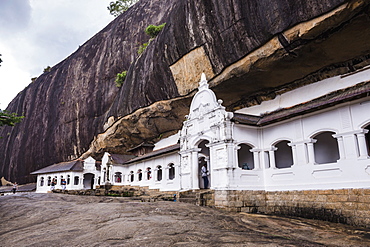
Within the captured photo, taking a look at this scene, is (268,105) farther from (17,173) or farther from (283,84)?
(17,173)

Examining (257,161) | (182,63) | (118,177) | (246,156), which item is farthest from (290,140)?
(118,177)

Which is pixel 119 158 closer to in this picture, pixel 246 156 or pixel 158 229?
pixel 246 156

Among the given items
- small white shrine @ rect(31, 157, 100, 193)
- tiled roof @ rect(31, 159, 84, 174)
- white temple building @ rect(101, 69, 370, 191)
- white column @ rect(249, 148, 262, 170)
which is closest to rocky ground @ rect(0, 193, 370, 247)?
white temple building @ rect(101, 69, 370, 191)

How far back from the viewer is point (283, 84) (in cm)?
1681

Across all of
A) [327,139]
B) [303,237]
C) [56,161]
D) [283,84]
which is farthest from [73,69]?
[303,237]

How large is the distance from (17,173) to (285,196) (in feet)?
142

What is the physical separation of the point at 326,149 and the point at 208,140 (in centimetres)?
569

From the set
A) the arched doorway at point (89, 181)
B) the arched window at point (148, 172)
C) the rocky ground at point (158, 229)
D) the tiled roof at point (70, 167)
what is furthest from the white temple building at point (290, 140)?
the arched doorway at point (89, 181)

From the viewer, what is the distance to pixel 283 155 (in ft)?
50.1

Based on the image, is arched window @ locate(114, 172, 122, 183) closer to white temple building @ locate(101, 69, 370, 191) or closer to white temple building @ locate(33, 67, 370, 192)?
white temple building @ locate(33, 67, 370, 192)

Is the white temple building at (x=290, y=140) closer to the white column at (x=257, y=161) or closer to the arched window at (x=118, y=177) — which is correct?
the white column at (x=257, y=161)

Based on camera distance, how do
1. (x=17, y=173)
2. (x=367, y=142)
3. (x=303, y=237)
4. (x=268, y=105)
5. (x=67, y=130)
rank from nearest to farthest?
(x=303, y=237) < (x=367, y=142) < (x=268, y=105) < (x=67, y=130) < (x=17, y=173)

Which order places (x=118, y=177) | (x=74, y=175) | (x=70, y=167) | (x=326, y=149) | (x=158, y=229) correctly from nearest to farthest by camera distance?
(x=158, y=229) → (x=326, y=149) → (x=118, y=177) → (x=70, y=167) → (x=74, y=175)

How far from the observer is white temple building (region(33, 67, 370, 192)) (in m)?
10.8
